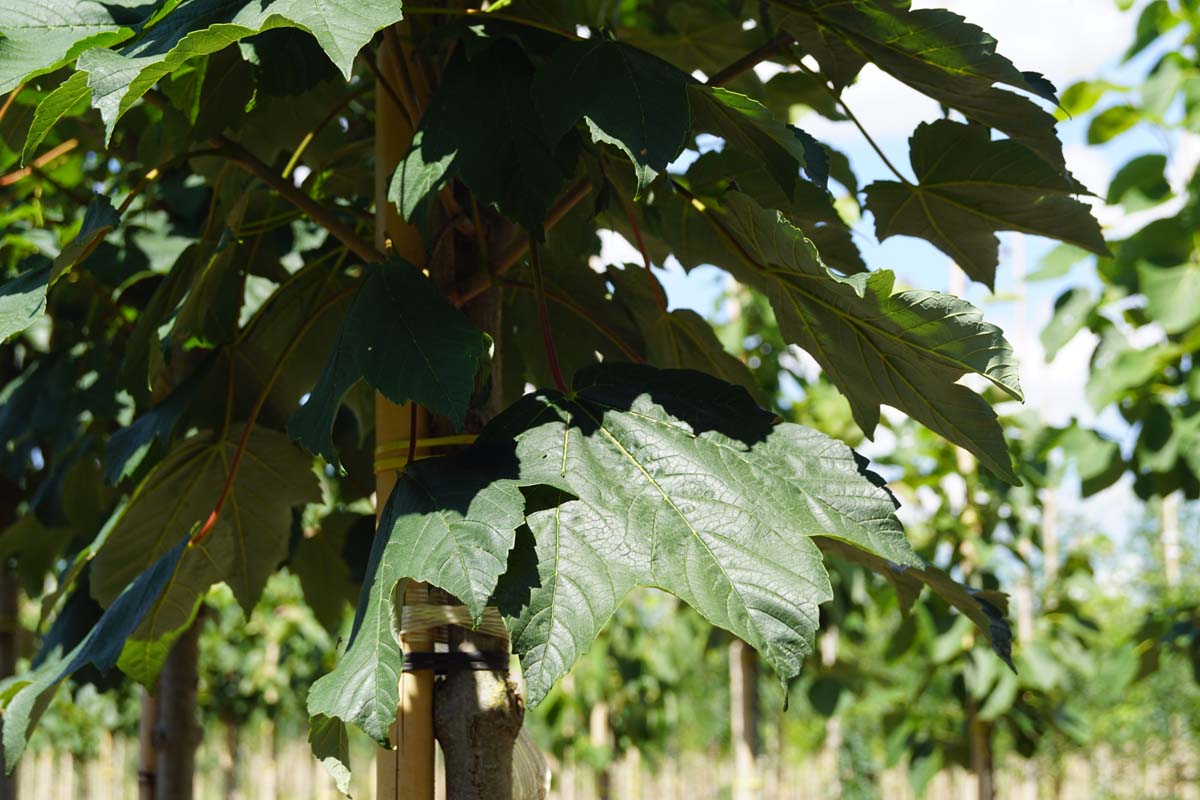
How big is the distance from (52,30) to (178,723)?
58.2 inches

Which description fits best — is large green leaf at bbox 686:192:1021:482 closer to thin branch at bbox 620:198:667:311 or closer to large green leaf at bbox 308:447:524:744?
thin branch at bbox 620:198:667:311

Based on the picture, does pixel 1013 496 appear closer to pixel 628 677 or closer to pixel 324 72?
pixel 628 677

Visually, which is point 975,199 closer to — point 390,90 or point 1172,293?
point 390,90

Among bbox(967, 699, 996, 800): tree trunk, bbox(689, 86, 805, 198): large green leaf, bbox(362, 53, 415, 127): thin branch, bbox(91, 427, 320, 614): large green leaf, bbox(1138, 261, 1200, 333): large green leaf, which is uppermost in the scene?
bbox(1138, 261, 1200, 333): large green leaf

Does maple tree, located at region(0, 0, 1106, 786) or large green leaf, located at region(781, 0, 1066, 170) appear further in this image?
large green leaf, located at region(781, 0, 1066, 170)

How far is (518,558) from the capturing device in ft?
3.07

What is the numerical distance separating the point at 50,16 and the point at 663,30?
808mm

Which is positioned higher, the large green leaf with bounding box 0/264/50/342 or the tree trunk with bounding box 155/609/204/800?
the large green leaf with bounding box 0/264/50/342

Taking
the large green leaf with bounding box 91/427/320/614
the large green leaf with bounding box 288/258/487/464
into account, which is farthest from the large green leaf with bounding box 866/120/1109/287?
the large green leaf with bounding box 91/427/320/614

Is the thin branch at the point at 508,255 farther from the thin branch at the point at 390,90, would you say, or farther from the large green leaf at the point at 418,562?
the large green leaf at the point at 418,562

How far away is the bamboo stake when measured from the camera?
1126mm

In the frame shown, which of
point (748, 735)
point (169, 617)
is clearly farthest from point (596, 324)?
point (748, 735)

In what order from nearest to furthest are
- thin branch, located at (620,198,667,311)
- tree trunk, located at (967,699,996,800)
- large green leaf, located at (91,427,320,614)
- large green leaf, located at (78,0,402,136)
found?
large green leaf, located at (78,0,402,136) → thin branch, located at (620,198,667,311) → large green leaf, located at (91,427,320,614) → tree trunk, located at (967,699,996,800)

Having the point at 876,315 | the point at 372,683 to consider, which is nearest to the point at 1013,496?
the point at 876,315
